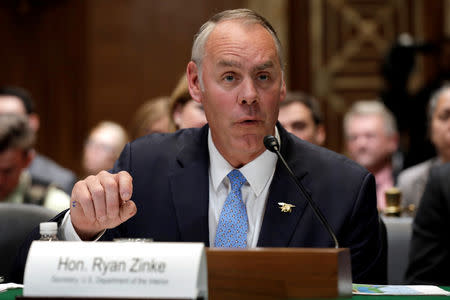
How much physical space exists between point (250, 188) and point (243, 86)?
357 mm

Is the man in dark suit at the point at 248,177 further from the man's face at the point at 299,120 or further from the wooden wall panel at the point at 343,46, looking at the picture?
the wooden wall panel at the point at 343,46

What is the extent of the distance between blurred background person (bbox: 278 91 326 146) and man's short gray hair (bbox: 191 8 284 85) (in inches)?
89.7

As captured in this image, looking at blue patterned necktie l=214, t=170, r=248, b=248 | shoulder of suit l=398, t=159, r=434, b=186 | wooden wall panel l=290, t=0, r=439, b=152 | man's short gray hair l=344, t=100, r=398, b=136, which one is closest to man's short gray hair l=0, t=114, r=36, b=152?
blue patterned necktie l=214, t=170, r=248, b=248

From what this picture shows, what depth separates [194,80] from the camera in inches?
107

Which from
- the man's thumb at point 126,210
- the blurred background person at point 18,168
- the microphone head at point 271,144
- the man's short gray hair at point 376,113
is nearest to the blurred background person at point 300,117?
the man's short gray hair at point 376,113

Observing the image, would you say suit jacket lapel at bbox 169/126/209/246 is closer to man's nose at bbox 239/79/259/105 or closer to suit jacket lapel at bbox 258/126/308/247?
suit jacket lapel at bbox 258/126/308/247

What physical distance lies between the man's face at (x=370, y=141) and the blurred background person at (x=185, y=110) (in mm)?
2436

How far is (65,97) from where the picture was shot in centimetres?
844

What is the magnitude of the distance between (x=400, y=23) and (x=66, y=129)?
4.03m

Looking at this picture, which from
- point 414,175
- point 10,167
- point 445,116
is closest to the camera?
point 10,167

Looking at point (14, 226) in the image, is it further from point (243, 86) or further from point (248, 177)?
point (243, 86)

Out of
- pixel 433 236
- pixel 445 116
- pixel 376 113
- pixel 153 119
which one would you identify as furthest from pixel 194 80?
pixel 376 113

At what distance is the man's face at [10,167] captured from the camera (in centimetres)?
Answer: 420

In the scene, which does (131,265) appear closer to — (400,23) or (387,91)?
(387,91)
